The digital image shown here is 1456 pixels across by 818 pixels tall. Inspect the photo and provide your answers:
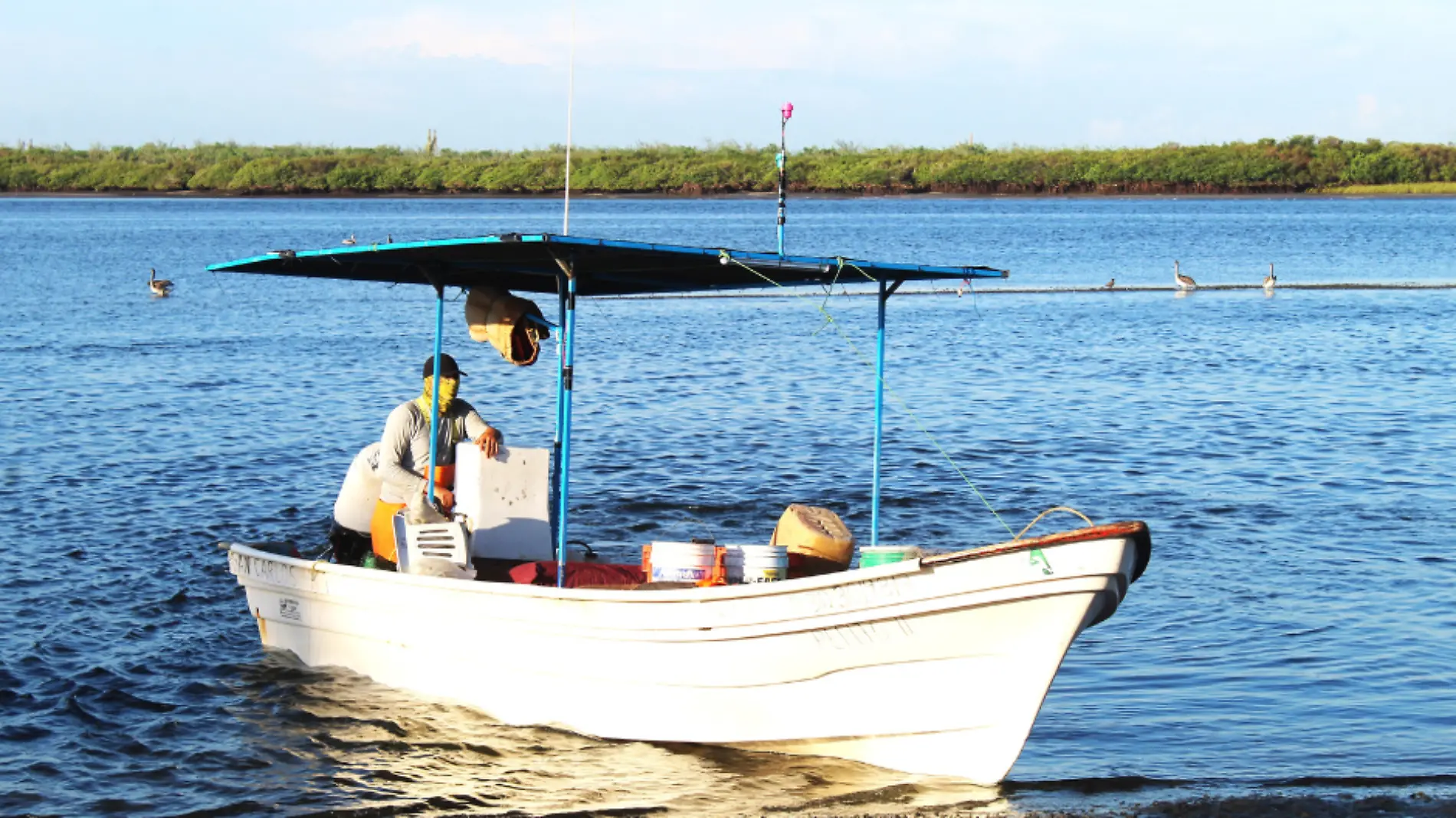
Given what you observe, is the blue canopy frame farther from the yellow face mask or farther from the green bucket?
the green bucket

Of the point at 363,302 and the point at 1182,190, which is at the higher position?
the point at 1182,190

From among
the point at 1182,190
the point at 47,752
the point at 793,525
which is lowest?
the point at 47,752

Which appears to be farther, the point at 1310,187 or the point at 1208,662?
the point at 1310,187

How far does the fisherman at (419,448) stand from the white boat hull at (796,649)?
56 centimetres

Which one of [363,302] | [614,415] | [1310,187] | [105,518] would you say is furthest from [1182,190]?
[105,518]

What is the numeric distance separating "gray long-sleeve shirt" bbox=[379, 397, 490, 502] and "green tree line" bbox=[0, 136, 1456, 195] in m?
103

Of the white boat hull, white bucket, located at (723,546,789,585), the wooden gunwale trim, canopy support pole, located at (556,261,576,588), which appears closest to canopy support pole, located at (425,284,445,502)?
the white boat hull

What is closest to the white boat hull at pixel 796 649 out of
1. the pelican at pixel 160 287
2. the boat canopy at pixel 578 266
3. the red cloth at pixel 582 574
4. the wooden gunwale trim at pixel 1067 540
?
the wooden gunwale trim at pixel 1067 540

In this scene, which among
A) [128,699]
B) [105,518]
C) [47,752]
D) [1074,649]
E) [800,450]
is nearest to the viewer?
[47,752]

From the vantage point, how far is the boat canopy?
851 cm

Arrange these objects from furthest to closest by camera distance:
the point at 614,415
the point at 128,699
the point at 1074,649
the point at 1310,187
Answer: the point at 1310,187
the point at 614,415
the point at 1074,649
the point at 128,699

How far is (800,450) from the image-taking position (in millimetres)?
18734

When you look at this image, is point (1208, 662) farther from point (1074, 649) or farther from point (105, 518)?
point (105, 518)

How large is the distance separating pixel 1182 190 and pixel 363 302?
300ft
